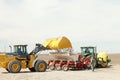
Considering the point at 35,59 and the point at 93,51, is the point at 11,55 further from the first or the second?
the point at 93,51

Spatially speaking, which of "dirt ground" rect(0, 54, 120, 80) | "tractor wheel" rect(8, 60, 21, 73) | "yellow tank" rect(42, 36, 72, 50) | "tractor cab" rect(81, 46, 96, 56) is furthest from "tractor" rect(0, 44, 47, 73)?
"tractor cab" rect(81, 46, 96, 56)

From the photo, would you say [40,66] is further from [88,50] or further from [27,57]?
[88,50]

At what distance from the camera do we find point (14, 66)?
32.8 m

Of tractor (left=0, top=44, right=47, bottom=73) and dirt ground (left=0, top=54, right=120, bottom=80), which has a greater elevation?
tractor (left=0, top=44, right=47, bottom=73)

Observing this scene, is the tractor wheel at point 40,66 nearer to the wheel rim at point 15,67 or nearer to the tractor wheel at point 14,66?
the tractor wheel at point 14,66

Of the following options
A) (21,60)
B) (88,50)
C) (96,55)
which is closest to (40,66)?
(21,60)

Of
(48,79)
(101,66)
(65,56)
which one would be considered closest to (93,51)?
(101,66)

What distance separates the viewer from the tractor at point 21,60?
108ft

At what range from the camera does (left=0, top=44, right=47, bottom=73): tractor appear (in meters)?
32.8

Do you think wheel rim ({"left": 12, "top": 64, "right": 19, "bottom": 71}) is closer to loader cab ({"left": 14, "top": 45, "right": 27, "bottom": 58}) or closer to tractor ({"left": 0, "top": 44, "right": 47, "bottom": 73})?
tractor ({"left": 0, "top": 44, "right": 47, "bottom": 73})

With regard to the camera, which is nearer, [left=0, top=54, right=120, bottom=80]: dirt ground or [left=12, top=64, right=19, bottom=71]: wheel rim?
[left=0, top=54, right=120, bottom=80]: dirt ground

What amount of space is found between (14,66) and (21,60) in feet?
4.75

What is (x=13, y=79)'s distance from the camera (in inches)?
1001

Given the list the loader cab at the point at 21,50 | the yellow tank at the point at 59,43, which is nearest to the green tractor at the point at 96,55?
the yellow tank at the point at 59,43
